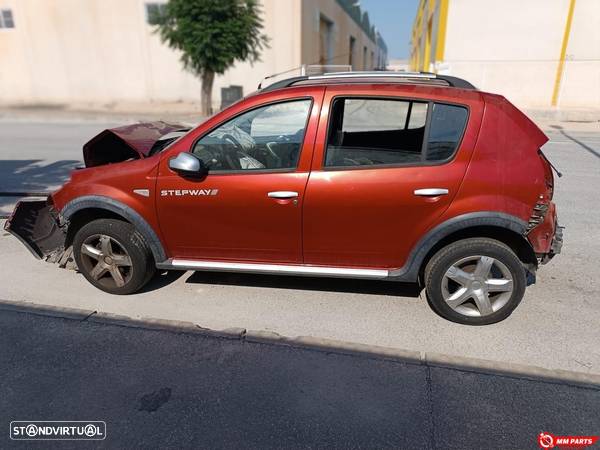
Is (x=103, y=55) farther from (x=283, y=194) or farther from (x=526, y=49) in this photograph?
(x=283, y=194)

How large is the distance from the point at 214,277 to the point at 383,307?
5.23 ft

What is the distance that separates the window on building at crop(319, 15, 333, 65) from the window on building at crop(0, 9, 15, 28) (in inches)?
758

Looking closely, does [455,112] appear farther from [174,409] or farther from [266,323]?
[174,409]

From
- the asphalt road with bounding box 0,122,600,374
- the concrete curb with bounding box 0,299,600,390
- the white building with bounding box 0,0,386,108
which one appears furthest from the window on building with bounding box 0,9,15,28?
the concrete curb with bounding box 0,299,600,390

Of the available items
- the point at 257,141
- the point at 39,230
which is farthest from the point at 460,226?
the point at 39,230

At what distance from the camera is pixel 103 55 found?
80.6ft

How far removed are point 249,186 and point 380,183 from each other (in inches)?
37.7

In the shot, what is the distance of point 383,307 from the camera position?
11.3 feet

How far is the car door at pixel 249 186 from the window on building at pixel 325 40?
27867mm

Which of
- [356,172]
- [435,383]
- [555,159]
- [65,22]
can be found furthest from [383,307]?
[65,22]

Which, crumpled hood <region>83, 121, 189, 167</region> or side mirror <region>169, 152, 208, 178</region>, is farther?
crumpled hood <region>83, 121, 189, 167</region>

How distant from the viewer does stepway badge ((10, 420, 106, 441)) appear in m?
2.24

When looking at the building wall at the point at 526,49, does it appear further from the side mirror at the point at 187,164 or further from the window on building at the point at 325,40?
the side mirror at the point at 187,164

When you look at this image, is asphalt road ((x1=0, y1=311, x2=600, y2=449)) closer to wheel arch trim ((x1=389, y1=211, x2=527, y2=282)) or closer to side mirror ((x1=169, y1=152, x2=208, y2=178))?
wheel arch trim ((x1=389, y1=211, x2=527, y2=282))
